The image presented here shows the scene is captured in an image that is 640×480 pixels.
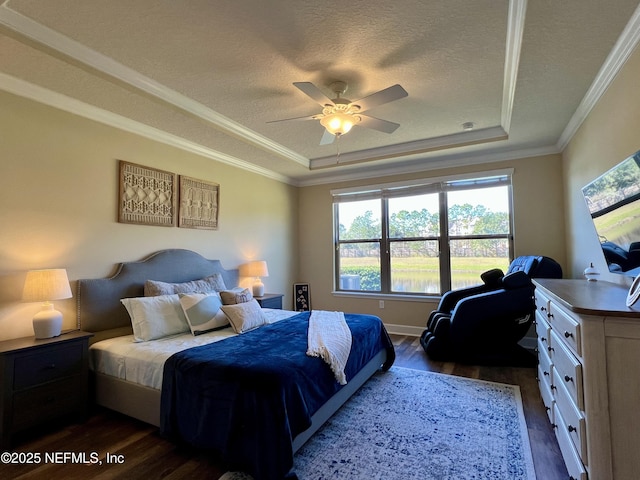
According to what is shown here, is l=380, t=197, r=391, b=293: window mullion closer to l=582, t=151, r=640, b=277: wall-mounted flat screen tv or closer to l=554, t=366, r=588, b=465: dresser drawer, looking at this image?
Answer: l=582, t=151, r=640, b=277: wall-mounted flat screen tv

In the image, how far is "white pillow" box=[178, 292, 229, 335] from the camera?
2961 millimetres

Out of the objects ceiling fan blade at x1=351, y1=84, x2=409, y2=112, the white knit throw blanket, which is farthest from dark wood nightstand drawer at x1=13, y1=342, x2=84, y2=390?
ceiling fan blade at x1=351, y1=84, x2=409, y2=112

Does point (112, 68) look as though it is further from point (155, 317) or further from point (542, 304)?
point (542, 304)

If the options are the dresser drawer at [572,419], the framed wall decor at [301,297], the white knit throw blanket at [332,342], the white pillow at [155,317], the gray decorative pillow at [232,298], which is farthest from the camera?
the framed wall decor at [301,297]

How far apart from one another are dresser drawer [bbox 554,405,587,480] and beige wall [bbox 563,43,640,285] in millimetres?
1155

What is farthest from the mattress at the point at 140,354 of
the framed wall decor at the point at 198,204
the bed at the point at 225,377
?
the framed wall decor at the point at 198,204

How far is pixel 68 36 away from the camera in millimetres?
2117

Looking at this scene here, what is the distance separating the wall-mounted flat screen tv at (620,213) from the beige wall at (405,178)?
1.90m

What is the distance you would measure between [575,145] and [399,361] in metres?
3.11

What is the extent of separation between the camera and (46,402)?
2.34 meters

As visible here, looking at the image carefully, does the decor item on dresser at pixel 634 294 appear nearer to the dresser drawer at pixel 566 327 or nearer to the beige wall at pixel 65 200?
the dresser drawer at pixel 566 327

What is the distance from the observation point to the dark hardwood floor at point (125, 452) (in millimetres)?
1918

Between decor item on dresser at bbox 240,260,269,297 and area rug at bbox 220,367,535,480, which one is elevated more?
decor item on dresser at bbox 240,260,269,297

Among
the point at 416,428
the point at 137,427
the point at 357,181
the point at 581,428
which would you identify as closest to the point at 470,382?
the point at 416,428
